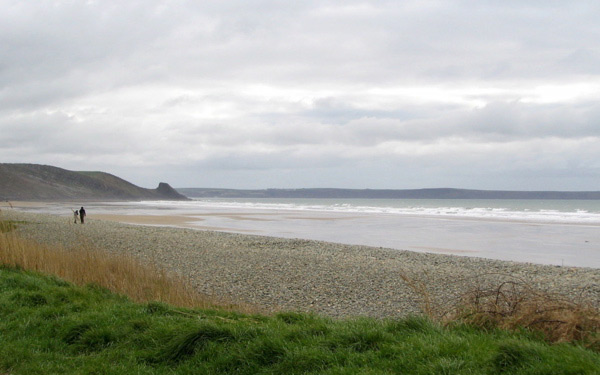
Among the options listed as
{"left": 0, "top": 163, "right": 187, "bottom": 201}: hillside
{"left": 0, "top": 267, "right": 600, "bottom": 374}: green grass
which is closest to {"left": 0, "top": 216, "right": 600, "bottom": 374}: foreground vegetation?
{"left": 0, "top": 267, "right": 600, "bottom": 374}: green grass

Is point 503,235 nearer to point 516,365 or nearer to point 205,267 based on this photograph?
point 205,267

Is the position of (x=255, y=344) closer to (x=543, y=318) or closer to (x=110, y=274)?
(x=543, y=318)

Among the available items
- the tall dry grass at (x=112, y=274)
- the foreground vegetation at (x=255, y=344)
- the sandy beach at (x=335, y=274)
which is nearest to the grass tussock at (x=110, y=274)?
the tall dry grass at (x=112, y=274)

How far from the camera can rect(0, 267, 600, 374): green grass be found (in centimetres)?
475

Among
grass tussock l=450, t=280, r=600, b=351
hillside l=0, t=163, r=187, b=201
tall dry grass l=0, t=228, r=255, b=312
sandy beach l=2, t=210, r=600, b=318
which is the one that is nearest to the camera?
grass tussock l=450, t=280, r=600, b=351

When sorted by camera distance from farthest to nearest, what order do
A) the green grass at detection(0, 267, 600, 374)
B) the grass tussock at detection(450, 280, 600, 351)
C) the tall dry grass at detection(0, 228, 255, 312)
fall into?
the tall dry grass at detection(0, 228, 255, 312) → the grass tussock at detection(450, 280, 600, 351) → the green grass at detection(0, 267, 600, 374)

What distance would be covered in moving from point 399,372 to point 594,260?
1772cm

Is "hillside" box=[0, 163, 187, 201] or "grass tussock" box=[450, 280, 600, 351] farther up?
"hillside" box=[0, 163, 187, 201]

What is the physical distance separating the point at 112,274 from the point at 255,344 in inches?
236

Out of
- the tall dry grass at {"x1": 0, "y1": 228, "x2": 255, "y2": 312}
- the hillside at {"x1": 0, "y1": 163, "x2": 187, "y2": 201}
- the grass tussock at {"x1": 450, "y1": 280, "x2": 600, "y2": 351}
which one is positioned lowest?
the tall dry grass at {"x1": 0, "y1": 228, "x2": 255, "y2": 312}

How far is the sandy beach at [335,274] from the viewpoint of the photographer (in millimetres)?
10852

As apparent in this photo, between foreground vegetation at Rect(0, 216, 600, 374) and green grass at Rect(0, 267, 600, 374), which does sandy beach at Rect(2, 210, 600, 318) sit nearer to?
foreground vegetation at Rect(0, 216, 600, 374)

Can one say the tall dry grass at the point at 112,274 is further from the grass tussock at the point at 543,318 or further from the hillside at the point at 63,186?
the hillside at the point at 63,186

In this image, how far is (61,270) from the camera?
1152 centimetres
